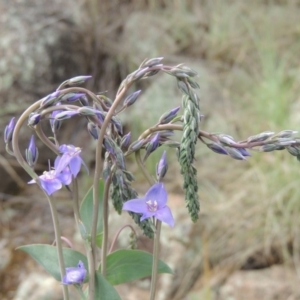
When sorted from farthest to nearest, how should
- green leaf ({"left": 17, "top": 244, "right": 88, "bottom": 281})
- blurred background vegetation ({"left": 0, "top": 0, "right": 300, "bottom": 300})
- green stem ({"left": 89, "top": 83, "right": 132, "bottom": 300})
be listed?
1. blurred background vegetation ({"left": 0, "top": 0, "right": 300, "bottom": 300})
2. green leaf ({"left": 17, "top": 244, "right": 88, "bottom": 281})
3. green stem ({"left": 89, "top": 83, "right": 132, "bottom": 300})

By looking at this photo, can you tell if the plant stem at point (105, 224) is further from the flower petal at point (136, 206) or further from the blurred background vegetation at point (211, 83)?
the blurred background vegetation at point (211, 83)

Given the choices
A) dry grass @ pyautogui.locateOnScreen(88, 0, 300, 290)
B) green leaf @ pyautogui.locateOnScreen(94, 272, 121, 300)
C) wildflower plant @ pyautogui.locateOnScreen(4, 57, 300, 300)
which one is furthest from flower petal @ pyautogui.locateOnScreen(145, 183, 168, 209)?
dry grass @ pyautogui.locateOnScreen(88, 0, 300, 290)

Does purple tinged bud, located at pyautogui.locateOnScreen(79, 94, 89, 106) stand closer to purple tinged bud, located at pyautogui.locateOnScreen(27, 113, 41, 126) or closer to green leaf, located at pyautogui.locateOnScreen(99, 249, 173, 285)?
purple tinged bud, located at pyautogui.locateOnScreen(27, 113, 41, 126)

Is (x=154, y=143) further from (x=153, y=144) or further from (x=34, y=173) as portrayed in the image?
(x=34, y=173)

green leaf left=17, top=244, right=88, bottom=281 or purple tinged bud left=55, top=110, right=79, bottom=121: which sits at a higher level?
purple tinged bud left=55, top=110, right=79, bottom=121

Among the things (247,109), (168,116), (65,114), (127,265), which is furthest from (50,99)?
(247,109)

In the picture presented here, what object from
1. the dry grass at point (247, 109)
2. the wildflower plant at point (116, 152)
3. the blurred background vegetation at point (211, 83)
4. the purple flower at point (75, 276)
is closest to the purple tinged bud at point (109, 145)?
the wildflower plant at point (116, 152)

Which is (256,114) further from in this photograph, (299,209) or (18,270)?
(18,270)
